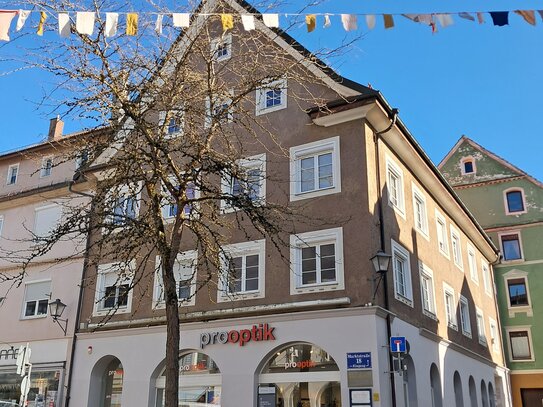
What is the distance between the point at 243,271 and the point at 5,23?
1038 centimetres

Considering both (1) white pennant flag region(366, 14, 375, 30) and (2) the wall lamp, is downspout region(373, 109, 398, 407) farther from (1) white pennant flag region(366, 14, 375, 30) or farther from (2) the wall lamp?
(2) the wall lamp

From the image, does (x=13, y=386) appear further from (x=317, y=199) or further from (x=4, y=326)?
(x=317, y=199)

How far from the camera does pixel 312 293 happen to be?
1636 cm

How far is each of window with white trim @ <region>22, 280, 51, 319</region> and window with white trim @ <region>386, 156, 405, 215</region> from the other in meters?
13.2

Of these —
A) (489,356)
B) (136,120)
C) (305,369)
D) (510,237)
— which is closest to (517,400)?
(489,356)

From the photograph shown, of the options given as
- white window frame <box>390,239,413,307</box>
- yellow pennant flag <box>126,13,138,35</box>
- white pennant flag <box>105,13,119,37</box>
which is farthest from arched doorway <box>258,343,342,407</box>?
white pennant flag <box>105,13,119,37</box>

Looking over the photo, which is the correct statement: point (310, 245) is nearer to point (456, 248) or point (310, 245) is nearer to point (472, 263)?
point (456, 248)

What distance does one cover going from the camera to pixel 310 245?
55.8 ft

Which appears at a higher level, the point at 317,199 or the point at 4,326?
the point at 317,199

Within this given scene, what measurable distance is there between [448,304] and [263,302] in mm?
9785

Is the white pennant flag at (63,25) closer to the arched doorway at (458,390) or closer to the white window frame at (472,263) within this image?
the arched doorway at (458,390)

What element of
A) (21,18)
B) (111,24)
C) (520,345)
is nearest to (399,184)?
(111,24)

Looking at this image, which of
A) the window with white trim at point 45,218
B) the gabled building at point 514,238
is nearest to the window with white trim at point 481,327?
the gabled building at point 514,238

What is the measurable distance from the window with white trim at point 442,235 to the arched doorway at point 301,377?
31.5 ft
